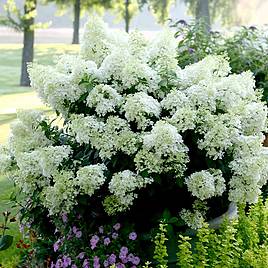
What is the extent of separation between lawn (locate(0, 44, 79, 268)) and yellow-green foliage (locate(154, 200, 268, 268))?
4.72 ft

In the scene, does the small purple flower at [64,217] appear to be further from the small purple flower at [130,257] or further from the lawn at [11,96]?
the lawn at [11,96]

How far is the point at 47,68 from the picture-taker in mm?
2945

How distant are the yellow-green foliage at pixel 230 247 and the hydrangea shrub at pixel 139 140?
173mm

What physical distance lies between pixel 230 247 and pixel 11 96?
11923 mm

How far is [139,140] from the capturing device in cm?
262

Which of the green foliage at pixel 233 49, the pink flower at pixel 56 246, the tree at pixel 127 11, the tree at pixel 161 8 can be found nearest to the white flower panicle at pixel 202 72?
the pink flower at pixel 56 246

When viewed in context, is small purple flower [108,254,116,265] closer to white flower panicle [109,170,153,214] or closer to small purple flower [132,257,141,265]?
small purple flower [132,257,141,265]

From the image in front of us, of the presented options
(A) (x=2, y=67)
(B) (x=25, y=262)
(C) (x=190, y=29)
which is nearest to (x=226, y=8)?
(A) (x=2, y=67)

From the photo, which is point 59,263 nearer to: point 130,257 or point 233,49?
point 130,257

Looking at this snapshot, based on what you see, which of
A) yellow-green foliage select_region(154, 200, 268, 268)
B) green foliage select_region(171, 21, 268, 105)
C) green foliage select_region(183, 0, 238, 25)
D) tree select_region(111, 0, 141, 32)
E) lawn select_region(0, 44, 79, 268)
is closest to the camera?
yellow-green foliage select_region(154, 200, 268, 268)

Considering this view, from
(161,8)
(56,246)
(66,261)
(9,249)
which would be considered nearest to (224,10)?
(161,8)

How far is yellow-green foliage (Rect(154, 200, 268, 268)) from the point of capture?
2129 mm

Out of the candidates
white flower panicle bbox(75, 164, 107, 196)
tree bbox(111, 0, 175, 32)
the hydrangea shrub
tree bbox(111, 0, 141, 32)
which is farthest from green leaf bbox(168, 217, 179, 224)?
tree bbox(111, 0, 141, 32)

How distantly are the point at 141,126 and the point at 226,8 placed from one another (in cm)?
2090
